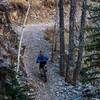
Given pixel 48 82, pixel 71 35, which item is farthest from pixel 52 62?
pixel 48 82

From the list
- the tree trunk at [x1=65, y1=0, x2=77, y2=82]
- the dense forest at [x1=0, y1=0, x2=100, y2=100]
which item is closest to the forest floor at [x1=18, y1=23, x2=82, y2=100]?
the dense forest at [x1=0, y1=0, x2=100, y2=100]

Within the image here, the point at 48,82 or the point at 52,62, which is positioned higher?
the point at 52,62

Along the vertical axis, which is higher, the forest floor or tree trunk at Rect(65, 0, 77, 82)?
tree trunk at Rect(65, 0, 77, 82)

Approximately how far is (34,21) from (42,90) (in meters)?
21.5

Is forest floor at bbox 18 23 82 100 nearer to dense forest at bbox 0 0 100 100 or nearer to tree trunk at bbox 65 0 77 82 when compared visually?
dense forest at bbox 0 0 100 100

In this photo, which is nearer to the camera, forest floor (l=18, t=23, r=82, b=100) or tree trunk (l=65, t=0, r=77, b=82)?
forest floor (l=18, t=23, r=82, b=100)

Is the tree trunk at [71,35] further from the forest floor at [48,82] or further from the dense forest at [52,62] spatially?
the forest floor at [48,82]

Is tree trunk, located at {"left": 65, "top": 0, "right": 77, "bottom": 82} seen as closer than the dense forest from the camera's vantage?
No

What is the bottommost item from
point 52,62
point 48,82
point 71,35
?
point 48,82

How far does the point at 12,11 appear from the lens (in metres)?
35.9

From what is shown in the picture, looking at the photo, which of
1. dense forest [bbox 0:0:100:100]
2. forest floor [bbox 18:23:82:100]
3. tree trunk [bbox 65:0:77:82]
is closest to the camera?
dense forest [bbox 0:0:100:100]

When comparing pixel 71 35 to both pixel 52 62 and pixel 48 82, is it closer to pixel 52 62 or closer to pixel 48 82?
pixel 48 82

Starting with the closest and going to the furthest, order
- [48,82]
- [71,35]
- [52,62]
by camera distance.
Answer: [48,82] → [71,35] → [52,62]

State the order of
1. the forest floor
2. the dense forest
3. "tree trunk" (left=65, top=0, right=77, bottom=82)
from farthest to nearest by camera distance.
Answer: "tree trunk" (left=65, top=0, right=77, bottom=82)
the forest floor
the dense forest
